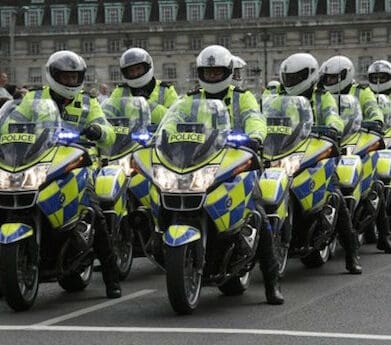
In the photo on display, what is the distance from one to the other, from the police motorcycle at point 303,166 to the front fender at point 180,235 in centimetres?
216

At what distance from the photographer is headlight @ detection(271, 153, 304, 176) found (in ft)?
36.0

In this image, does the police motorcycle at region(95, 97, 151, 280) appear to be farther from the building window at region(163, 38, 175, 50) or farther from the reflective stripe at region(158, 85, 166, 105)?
the building window at region(163, 38, 175, 50)

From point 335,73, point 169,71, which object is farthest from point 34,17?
point 335,73

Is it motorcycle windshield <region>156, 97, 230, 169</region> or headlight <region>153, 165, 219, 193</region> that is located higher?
motorcycle windshield <region>156, 97, 230, 169</region>

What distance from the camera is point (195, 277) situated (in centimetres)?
898

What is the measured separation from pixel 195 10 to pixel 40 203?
11936 cm

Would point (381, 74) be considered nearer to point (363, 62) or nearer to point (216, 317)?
point (216, 317)

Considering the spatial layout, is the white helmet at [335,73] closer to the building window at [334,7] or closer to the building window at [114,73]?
the building window at [114,73]

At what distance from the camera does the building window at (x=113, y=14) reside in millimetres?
126625

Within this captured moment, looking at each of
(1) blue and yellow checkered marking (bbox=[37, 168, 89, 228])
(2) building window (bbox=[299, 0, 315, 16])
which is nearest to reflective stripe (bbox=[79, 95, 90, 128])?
(1) blue and yellow checkered marking (bbox=[37, 168, 89, 228])

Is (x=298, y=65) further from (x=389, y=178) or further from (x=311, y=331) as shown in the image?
(x=311, y=331)

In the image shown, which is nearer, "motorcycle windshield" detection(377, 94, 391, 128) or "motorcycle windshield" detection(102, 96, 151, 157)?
"motorcycle windshield" detection(102, 96, 151, 157)

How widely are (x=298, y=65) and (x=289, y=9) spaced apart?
11688cm

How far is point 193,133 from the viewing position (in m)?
9.02
